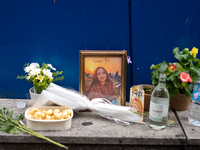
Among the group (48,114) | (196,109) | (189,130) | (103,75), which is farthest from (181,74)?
(48,114)

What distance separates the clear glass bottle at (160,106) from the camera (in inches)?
40.6

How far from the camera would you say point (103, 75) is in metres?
1.33

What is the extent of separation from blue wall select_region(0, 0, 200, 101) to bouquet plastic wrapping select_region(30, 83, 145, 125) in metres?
0.29

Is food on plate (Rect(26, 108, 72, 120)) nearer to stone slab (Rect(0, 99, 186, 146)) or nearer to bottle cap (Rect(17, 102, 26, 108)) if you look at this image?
stone slab (Rect(0, 99, 186, 146))

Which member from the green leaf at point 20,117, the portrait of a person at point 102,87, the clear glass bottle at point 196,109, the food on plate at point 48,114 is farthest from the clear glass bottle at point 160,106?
the green leaf at point 20,117

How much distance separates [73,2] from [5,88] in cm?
94

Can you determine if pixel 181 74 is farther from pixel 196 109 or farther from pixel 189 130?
pixel 189 130

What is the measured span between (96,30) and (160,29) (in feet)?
1.63

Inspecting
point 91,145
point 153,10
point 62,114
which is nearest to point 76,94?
point 62,114

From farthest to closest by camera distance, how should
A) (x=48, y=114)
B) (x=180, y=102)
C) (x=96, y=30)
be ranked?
(x=96, y=30) → (x=180, y=102) → (x=48, y=114)

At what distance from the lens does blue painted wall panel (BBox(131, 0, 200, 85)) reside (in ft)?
4.42

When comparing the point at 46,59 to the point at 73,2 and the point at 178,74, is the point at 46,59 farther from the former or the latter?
the point at 178,74

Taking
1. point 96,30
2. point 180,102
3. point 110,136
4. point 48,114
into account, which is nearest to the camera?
point 110,136

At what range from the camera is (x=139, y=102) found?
119 cm
